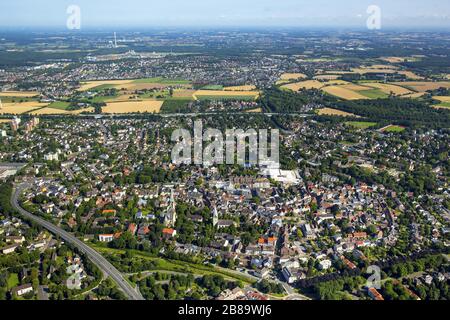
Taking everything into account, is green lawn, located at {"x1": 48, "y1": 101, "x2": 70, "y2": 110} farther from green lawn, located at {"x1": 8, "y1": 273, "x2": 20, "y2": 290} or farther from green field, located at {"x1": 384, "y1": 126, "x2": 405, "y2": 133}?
green field, located at {"x1": 384, "y1": 126, "x2": 405, "y2": 133}

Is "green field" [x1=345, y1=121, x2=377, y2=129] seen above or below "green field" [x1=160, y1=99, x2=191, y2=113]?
below

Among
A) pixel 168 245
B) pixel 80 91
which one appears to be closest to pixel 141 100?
pixel 80 91

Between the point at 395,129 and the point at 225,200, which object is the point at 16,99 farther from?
the point at 395,129

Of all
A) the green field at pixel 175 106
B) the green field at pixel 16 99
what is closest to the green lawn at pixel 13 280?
the green field at pixel 175 106

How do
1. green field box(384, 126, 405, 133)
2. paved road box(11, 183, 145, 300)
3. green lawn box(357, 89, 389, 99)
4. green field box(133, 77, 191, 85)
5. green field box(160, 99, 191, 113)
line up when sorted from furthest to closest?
green field box(133, 77, 191, 85)
green lawn box(357, 89, 389, 99)
green field box(160, 99, 191, 113)
green field box(384, 126, 405, 133)
paved road box(11, 183, 145, 300)

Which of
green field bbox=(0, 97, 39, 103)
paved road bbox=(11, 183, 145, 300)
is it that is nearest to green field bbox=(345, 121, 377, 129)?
paved road bbox=(11, 183, 145, 300)

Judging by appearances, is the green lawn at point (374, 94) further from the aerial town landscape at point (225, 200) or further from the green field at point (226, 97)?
the green field at point (226, 97)
